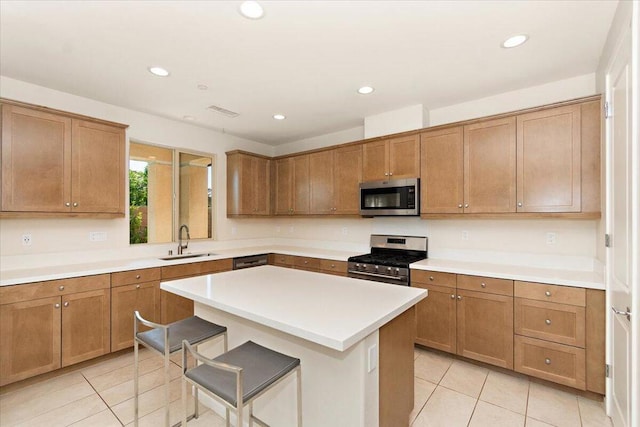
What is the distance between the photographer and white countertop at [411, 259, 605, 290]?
2.24 m

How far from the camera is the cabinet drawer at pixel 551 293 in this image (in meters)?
2.22

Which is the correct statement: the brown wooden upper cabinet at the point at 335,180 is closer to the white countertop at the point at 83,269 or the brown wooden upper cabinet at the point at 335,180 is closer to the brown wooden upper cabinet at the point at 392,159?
the brown wooden upper cabinet at the point at 392,159

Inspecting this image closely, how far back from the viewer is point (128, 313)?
294 cm

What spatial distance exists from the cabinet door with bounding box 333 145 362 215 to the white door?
7.71 feet

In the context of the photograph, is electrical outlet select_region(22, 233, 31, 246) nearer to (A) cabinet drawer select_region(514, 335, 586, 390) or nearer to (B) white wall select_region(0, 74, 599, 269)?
(B) white wall select_region(0, 74, 599, 269)

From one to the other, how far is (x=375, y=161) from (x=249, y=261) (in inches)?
86.7

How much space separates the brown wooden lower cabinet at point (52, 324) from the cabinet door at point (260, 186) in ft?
7.42

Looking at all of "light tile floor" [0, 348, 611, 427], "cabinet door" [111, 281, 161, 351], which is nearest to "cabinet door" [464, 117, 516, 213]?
"light tile floor" [0, 348, 611, 427]

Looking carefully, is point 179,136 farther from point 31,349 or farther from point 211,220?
point 31,349

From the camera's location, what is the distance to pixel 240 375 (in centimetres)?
121

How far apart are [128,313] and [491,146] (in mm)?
3954

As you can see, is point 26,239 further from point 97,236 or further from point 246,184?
point 246,184

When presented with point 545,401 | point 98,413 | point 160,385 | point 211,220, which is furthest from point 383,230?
point 98,413

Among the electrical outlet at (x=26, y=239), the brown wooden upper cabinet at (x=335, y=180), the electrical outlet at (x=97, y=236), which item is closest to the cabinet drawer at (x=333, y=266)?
the brown wooden upper cabinet at (x=335, y=180)
